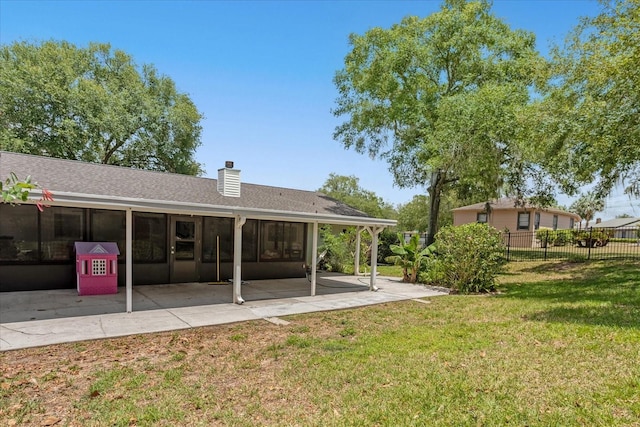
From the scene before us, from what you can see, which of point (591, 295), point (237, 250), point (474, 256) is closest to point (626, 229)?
point (591, 295)

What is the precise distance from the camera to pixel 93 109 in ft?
66.6

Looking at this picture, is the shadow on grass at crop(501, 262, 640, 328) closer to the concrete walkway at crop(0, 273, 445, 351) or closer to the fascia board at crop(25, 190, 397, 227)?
the concrete walkway at crop(0, 273, 445, 351)

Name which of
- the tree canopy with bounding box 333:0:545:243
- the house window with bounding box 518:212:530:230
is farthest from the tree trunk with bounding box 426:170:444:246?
the house window with bounding box 518:212:530:230

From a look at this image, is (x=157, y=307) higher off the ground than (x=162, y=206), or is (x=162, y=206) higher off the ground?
(x=162, y=206)

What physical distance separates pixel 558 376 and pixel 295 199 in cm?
1052

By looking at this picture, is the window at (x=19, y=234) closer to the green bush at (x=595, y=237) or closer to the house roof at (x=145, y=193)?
the house roof at (x=145, y=193)

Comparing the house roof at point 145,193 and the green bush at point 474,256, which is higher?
the house roof at point 145,193

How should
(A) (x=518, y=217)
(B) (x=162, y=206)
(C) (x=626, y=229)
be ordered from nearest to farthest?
1. (B) (x=162, y=206)
2. (C) (x=626, y=229)
3. (A) (x=518, y=217)

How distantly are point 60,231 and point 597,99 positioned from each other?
14541 mm

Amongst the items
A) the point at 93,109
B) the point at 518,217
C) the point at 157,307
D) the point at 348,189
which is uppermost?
the point at 93,109

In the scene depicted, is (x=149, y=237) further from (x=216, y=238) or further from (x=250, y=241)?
(x=250, y=241)

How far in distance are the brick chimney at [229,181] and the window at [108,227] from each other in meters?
2.99

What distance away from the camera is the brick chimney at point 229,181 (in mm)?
11555

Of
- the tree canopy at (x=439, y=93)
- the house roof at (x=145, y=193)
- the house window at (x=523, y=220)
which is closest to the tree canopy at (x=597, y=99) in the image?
the tree canopy at (x=439, y=93)
